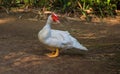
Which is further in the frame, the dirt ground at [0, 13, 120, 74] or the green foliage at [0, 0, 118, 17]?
the green foliage at [0, 0, 118, 17]

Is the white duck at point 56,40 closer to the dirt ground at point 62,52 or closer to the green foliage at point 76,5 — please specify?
the dirt ground at point 62,52

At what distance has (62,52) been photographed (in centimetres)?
650

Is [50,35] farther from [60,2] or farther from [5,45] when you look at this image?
[60,2]

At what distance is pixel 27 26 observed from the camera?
29.0 feet

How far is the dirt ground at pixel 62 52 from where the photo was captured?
5.51 m

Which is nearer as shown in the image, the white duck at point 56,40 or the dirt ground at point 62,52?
the dirt ground at point 62,52

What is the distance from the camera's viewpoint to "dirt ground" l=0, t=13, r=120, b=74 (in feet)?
18.1

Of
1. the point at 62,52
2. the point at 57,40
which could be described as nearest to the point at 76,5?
the point at 62,52

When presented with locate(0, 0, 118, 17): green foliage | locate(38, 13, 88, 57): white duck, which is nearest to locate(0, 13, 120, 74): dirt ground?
locate(38, 13, 88, 57): white duck

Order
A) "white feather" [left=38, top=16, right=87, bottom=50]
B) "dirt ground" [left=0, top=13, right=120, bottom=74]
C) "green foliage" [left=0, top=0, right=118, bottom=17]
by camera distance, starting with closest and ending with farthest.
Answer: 1. "dirt ground" [left=0, top=13, right=120, bottom=74]
2. "white feather" [left=38, top=16, right=87, bottom=50]
3. "green foliage" [left=0, top=0, right=118, bottom=17]

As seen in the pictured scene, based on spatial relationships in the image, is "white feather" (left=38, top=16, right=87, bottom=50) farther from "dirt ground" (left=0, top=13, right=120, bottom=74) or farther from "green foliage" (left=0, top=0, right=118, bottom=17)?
"green foliage" (left=0, top=0, right=118, bottom=17)

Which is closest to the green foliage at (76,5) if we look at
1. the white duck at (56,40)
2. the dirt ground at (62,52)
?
the dirt ground at (62,52)

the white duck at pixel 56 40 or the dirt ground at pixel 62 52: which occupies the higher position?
the white duck at pixel 56 40

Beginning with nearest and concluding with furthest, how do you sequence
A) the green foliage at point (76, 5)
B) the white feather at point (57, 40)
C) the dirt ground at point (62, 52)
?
the dirt ground at point (62, 52) < the white feather at point (57, 40) < the green foliage at point (76, 5)
